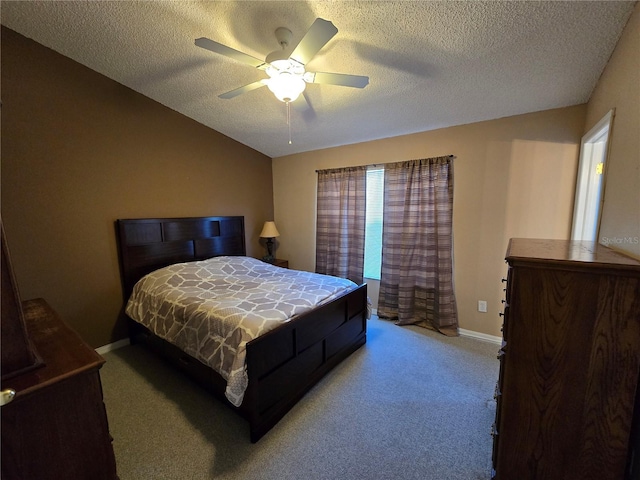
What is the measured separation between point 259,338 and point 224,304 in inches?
21.3

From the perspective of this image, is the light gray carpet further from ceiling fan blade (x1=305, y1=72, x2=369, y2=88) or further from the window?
ceiling fan blade (x1=305, y1=72, x2=369, y2=88)

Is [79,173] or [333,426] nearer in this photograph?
[333,426]

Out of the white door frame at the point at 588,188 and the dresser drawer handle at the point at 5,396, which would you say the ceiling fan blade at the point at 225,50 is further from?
the white door frame at the point at 588,188

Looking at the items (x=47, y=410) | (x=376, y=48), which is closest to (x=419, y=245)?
(x=376, y=48)

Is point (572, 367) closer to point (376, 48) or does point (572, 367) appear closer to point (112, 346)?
point (376, 48)

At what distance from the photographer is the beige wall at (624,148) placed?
122 centimetres

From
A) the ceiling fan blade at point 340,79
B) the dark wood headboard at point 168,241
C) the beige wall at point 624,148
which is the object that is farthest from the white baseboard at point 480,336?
the dark wood headboard at point 168,241

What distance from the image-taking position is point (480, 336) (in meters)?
2.81

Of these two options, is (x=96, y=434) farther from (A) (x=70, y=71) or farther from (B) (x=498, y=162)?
(B) (x=498, y=162)

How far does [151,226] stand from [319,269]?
2.17 meters

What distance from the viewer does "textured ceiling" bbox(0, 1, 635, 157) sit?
4.85ft

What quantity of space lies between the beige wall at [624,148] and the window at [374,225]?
198 centimetres

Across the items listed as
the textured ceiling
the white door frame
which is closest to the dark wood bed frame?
the textured ceiling

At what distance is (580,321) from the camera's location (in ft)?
3.13
